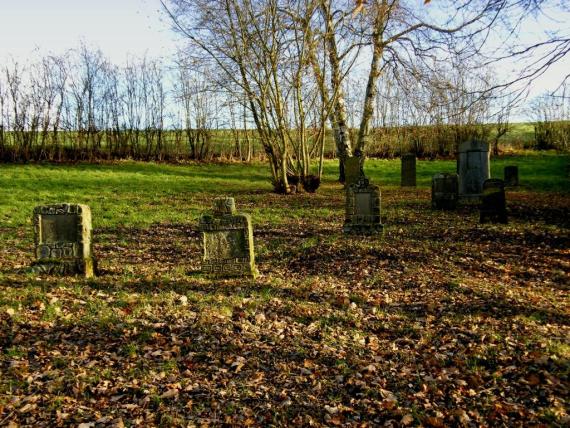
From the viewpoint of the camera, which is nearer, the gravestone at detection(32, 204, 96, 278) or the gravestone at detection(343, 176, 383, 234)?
the gravestone at detection(32, 204, 96, 278)

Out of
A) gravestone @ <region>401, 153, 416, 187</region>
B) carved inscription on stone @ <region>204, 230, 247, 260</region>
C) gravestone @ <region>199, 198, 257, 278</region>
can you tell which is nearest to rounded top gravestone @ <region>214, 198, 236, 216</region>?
gravestone @ <region>199, 198, 257, 278</region>

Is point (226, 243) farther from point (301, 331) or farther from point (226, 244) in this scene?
point (301, 331)

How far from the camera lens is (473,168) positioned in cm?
1780

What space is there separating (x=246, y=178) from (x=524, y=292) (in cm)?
2053

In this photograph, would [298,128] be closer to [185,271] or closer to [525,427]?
[185,271]

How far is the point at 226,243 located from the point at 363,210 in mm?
4926

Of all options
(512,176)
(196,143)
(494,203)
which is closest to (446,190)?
(494,203)

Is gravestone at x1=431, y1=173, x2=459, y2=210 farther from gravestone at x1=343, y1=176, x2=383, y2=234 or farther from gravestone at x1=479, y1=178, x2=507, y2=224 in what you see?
gravestone at x1=343, y1=176, x2=383, y2=234

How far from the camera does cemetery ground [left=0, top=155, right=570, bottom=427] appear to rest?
176 inches

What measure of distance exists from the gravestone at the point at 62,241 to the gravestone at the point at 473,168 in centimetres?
1368

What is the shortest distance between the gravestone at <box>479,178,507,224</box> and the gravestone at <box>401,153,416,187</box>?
402 inches

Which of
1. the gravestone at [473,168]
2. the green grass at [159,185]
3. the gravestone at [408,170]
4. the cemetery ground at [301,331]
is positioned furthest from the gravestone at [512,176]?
the cemetery ground at [301,331]

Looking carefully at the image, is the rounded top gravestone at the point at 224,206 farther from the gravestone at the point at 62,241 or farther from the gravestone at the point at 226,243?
the gravestone at the point at 62,241

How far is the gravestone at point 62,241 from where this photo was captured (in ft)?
28.6
